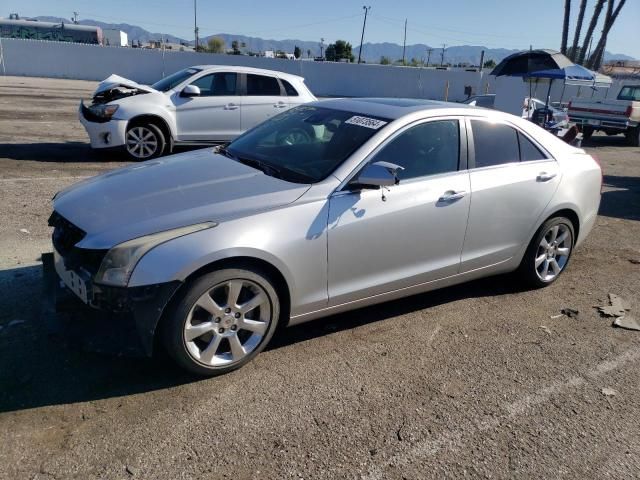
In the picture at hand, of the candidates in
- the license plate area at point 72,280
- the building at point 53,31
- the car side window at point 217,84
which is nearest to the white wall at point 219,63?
the car side window at point 217,84

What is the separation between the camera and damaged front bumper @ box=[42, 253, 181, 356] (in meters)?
2.94

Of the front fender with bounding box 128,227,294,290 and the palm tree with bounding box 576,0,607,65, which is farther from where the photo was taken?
the palm tree with bounding box 576,0,607,65

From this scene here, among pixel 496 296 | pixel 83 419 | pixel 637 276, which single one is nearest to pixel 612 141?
pixel 637 276

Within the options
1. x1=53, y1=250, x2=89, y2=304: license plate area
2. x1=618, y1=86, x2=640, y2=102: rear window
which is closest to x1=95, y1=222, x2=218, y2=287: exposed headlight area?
x1=53, y1=250, x2=89, y2=304: license plate area

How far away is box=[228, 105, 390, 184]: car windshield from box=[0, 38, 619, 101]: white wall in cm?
2872

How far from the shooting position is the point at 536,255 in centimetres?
476

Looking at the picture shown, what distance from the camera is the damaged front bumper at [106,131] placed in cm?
913

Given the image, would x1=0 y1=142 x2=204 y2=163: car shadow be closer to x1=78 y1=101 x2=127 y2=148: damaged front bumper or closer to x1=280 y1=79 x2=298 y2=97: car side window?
x1=78 y1=101 x2=127 y2=148: damaged front bumper

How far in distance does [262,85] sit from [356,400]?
27.2 feet

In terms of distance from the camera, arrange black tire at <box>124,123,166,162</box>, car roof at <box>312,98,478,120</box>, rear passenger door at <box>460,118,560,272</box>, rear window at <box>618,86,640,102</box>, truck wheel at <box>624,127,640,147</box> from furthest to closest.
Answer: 1. rear window at <box>618,86,640,102</box>
2. truck wheel at <box>624,127,640,147</box>
3. black tire at <box>124,123,166,162</box>
4. rear passenger door at <box>460,118,560,272</box>
5. car roof at <box>312,98,478,120</box>

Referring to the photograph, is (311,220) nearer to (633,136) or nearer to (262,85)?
(262,85)

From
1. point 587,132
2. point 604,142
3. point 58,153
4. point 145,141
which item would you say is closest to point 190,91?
Answer: point 145,141

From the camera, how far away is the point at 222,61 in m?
35.0

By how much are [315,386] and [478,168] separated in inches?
84.4
